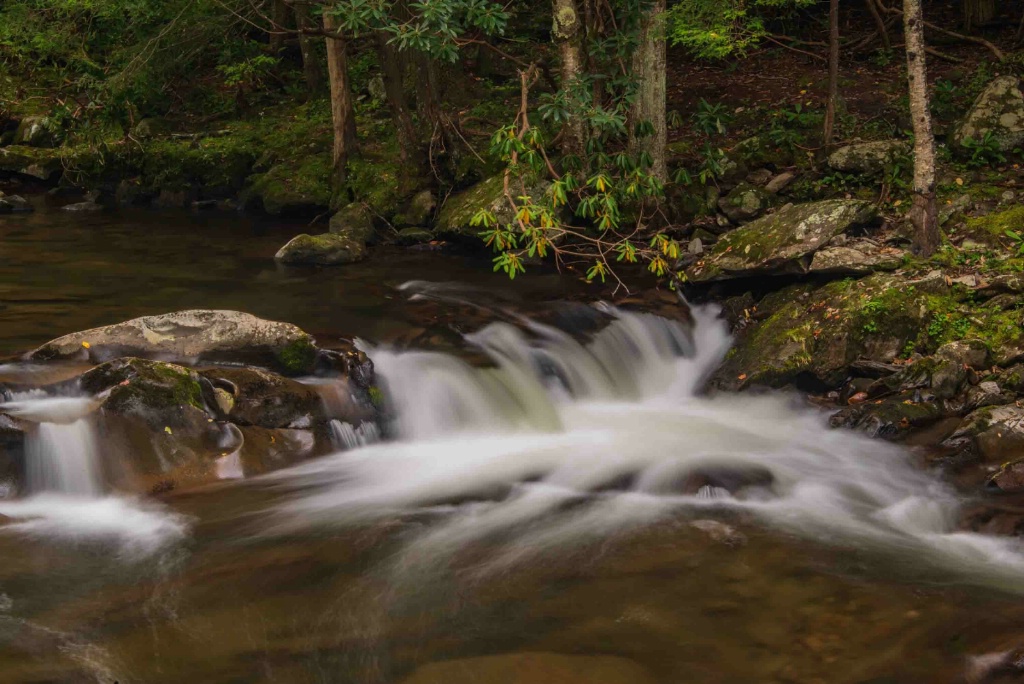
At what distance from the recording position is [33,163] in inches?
701

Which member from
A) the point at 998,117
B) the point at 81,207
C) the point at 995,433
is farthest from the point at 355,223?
the point at 995,433

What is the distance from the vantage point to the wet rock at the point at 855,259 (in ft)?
30.2

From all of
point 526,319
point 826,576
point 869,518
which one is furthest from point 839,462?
point 526,319

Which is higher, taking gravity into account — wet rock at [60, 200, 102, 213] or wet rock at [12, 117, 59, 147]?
wet rock at [12, 117, 59, 147]

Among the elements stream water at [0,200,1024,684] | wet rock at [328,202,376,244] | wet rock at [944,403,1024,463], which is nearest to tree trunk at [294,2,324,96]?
wet rock at [328,202,376,244]

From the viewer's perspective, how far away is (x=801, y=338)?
8.66m

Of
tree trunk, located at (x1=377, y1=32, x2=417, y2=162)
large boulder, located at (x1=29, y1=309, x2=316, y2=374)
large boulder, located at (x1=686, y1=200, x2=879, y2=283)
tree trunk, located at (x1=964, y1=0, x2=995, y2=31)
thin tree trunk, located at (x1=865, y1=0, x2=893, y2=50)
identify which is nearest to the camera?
large boulder, located at (x1=29, y1=309, x2=316, y2=374)

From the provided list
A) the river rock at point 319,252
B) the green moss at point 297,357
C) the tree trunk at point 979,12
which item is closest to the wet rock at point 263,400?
the green moss at point 297,357

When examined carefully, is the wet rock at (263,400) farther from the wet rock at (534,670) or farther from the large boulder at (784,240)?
the large boulder at (784,240)

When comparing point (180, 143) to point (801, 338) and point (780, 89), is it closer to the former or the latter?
point (780, 89)

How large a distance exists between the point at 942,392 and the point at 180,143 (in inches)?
561

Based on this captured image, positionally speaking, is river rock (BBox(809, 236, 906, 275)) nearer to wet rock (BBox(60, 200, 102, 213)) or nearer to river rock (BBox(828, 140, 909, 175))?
river rock (BBox(828, 140, 909, 175))

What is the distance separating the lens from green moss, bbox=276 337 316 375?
7.99 m

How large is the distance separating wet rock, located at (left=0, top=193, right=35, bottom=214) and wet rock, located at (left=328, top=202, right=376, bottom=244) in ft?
20.8
